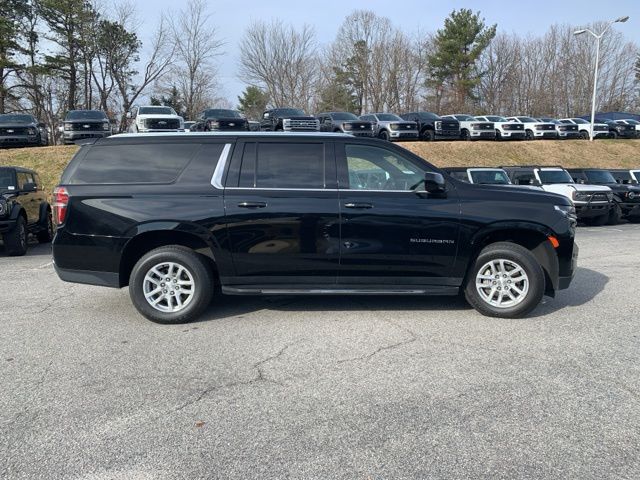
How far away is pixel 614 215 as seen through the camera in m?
17.1

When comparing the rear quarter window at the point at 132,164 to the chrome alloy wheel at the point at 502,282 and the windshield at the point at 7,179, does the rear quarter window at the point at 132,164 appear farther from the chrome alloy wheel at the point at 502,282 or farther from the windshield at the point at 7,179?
the windshield at the point at 7,179

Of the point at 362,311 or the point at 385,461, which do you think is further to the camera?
the point at 362,311

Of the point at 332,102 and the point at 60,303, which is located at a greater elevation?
the point at 332,102

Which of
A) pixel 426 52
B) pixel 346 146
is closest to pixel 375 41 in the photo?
pixel 426 52

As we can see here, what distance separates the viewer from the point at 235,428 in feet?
10.9

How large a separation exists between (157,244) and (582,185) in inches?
583

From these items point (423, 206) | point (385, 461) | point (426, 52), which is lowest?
point (385, 461)

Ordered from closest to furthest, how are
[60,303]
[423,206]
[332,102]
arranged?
[423,206], [60,303], [332,102]

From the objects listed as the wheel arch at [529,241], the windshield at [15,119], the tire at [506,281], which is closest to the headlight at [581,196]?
the wheel arch at [529,241]

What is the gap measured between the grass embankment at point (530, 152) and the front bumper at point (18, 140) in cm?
56

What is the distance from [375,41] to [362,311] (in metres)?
56.9

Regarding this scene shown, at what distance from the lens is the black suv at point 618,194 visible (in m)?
17.1

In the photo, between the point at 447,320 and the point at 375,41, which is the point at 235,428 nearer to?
the point at 447,320

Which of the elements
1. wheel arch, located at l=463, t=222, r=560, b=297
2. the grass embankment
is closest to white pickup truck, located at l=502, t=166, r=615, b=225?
the grass embankment
